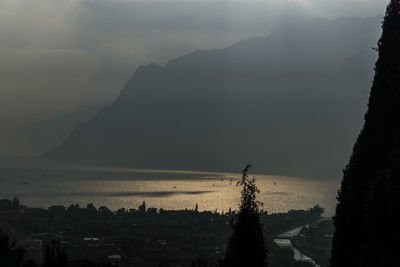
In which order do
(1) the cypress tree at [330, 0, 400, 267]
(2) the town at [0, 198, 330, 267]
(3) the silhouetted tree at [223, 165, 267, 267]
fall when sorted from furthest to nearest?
1. (2) the town at [0, 198, 330, 267]
2. (3) the silhouetted tree at [223, 165, 267, 267]
3. (1) the cypress tree at [330, 0, 400, 267]

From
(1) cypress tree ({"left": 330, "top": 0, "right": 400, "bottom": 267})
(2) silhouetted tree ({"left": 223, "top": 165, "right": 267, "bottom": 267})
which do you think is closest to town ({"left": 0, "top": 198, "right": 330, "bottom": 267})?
(2) silhouetted tree ({"left": 223, "top": 165, "right": 267, "bottom": 267})

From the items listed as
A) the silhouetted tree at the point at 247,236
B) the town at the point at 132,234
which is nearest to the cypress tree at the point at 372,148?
the silhouetted tree at the point at 247,236

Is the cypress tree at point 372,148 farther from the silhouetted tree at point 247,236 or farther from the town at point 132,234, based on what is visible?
the town at point 132,234

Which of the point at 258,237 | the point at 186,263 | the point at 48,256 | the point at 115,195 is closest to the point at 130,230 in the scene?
the point at 186,263

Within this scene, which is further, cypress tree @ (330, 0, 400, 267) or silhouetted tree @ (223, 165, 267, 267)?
silhouetted tree @ (223, 165, 267, 267)

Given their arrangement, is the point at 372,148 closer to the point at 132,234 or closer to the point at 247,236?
the point at 247,236

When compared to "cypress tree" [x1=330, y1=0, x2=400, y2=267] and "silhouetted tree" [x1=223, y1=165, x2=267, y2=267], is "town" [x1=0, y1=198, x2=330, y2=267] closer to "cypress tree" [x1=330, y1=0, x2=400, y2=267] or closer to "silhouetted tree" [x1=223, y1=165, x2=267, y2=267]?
"silhouetted tree" [x1=223, y1=165, x2=267, y2=267]

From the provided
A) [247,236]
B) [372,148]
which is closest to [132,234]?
[247,236]

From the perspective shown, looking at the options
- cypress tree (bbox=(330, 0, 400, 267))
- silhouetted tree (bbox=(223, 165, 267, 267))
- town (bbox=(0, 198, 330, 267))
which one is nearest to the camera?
cypress tree (bbox=(330, 0, 400, 267))
